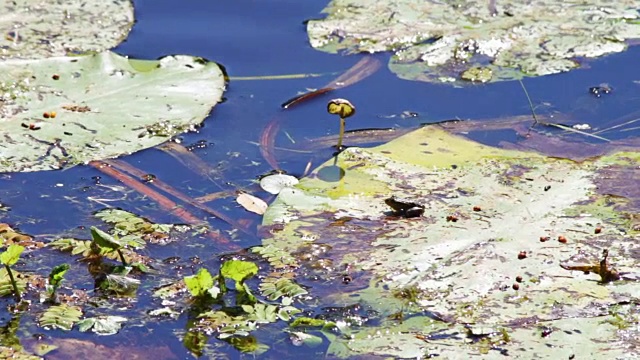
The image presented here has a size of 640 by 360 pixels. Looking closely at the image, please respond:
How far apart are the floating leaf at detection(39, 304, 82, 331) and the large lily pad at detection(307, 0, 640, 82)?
206cm

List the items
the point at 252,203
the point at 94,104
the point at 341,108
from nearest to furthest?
1. the point at 252,203
2. the point at 341,108
3. the point at 94,104

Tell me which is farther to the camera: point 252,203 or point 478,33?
point 478,33

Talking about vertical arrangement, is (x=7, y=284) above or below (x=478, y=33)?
below

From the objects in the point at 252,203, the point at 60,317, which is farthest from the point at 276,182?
the point at 60,317

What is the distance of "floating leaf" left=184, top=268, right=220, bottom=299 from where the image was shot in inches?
116

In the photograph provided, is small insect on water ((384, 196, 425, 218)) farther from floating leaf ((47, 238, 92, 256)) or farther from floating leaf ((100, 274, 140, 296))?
floating leaf ((47, 238, 92, 256))

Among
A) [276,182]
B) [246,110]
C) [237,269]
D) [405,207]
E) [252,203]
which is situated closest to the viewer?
[237,269]

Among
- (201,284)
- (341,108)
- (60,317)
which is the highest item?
(341,108)

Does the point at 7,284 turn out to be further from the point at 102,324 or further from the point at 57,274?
the point at 102,324

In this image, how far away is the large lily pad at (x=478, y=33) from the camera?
456 cm

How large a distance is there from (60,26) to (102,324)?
6.99 feet

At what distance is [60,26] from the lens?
15.2 feet

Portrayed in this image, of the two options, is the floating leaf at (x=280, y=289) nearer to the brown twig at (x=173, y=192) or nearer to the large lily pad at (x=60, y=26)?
the brown twig at (x=173, y=192)

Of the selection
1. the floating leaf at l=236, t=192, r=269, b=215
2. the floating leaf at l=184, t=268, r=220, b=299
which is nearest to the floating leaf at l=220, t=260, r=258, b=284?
the floating leaf at l=184, t=268, r=220, b=299
